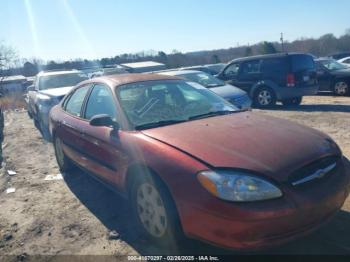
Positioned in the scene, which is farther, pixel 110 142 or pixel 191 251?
pixel 110 142

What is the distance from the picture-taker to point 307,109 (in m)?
10.9

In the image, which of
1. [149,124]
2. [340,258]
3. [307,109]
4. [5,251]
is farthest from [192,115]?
[307,109]

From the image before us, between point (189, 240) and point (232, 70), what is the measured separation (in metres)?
10.1

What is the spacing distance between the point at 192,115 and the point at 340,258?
6.65 ft

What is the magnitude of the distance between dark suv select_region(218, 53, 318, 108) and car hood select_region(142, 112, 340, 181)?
25.4 ft

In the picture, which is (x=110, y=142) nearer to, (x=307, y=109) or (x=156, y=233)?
(x=156, y=233)

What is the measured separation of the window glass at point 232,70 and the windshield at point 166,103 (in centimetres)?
802

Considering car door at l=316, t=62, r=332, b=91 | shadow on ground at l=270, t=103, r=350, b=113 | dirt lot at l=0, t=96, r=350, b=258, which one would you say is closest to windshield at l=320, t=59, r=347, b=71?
car door at l=316, t=62, r=332, b=91

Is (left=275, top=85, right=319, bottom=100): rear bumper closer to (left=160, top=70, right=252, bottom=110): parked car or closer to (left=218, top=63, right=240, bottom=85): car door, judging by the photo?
(left=218, top=63, right=240, bottom=85): car door

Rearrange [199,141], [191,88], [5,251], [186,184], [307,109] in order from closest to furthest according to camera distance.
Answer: [186,184]
[199,141]
[5,251]
[191,88]
[307,109]

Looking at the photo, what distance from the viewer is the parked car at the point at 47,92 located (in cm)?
912

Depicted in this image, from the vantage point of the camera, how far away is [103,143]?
4.02 metres

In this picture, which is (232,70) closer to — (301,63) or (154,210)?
(301,63)

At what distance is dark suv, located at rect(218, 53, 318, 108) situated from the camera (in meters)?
11.0
